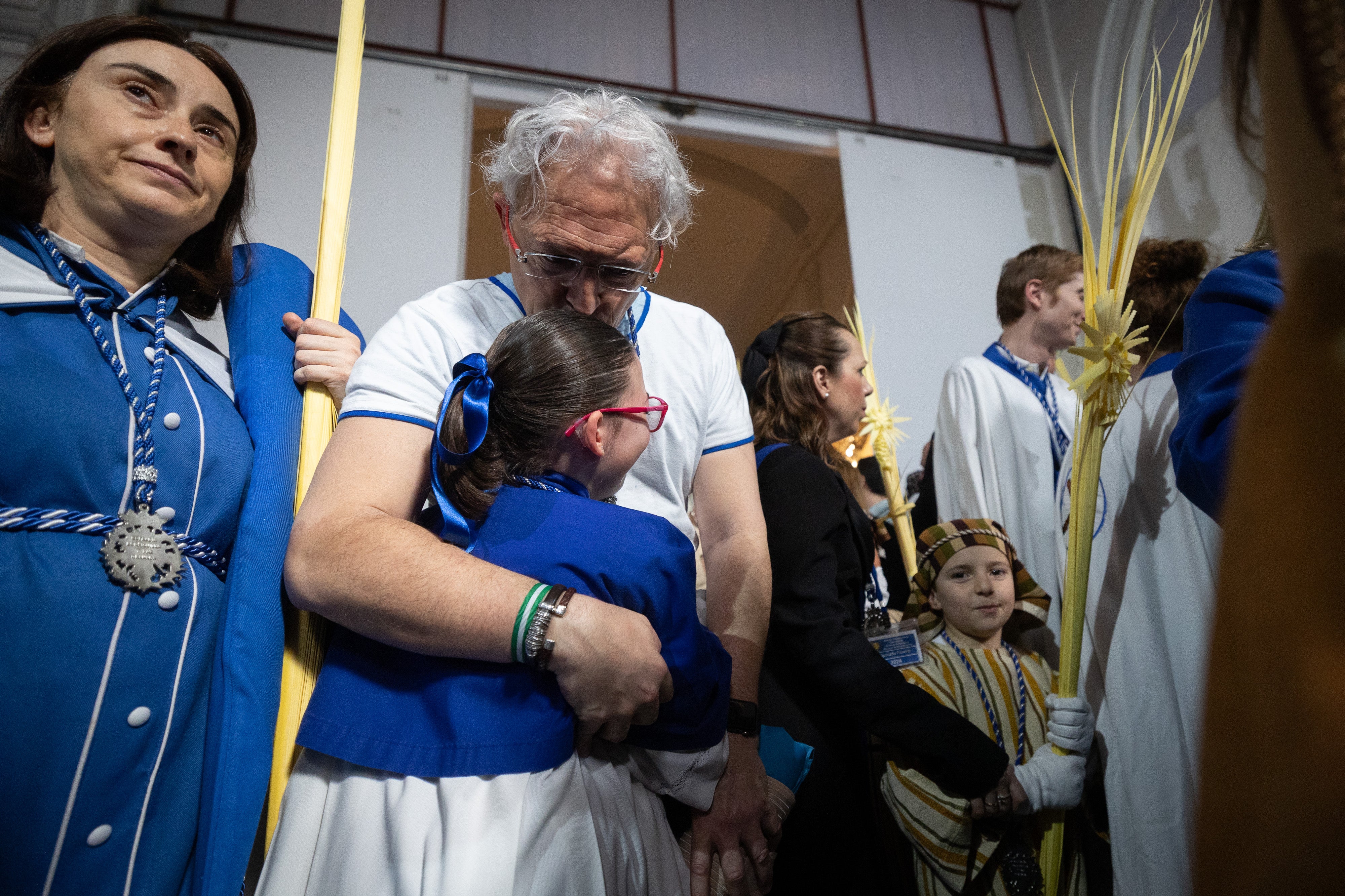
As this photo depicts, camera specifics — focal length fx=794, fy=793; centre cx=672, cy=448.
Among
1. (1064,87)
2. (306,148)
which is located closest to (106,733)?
(306,148)

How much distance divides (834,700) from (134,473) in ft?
4.54

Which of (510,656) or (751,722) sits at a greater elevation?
(510,656)

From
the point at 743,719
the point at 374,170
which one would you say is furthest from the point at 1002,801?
the point at 374,170

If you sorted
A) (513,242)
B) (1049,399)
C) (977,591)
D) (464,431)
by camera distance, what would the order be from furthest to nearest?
(1049,399) < (977,591) < (513,242) < (464,431)

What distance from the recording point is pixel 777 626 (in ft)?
5.93

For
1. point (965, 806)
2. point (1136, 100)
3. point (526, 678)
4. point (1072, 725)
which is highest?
point (1136, 100)

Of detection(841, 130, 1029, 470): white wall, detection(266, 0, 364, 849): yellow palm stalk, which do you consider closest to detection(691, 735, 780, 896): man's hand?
detection(266, 0, 364, 849): yellow palm stalk

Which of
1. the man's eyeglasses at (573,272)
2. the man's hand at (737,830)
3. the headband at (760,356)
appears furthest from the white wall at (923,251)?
the man's hand at (737,830)

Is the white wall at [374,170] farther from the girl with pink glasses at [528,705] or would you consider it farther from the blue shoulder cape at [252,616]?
the girl with pink glasses at [528,705]

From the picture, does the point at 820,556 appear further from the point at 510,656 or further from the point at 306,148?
the point at 306,148

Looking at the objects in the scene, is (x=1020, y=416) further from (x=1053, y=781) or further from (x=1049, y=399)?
(x=1053, y=781)

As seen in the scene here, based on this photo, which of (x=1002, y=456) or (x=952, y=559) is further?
(x=1002, y=456)

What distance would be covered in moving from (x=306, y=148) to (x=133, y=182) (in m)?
3.93

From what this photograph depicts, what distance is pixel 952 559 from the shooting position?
2.19 metres
